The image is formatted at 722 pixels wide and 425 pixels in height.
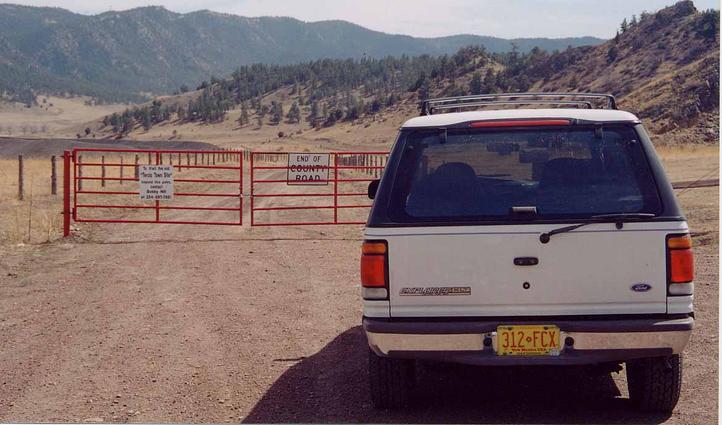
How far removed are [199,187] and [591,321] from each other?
2463cm

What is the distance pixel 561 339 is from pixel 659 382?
87 centimetres

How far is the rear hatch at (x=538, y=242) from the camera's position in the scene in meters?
5.40

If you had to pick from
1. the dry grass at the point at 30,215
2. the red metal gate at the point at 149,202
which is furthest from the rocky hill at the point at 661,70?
the dry grass at the point at 30,215

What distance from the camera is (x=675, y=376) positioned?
5.88m

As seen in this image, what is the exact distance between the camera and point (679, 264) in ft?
17.6

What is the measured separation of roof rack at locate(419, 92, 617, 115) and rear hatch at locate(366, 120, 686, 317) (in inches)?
41.0

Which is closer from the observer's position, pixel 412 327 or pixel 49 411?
pixel 412 327

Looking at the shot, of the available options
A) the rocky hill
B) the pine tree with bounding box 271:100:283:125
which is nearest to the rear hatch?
the rocky hill

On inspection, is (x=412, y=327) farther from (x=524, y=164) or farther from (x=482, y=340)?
(x=524, y=164)

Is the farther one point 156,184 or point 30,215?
point 30,215

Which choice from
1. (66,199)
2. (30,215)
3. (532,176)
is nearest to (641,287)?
(532,176)

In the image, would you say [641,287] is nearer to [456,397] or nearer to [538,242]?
[538,242]

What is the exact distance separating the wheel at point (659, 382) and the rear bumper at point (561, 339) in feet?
1.05

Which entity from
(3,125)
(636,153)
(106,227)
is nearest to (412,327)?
(636,153)
